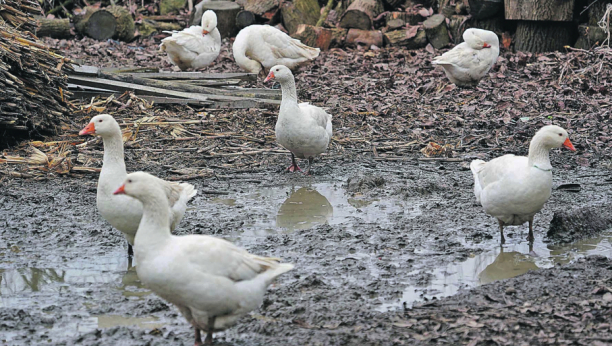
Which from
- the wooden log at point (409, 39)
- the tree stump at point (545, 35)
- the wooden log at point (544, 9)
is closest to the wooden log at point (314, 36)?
the wooden log at point (409, 39)

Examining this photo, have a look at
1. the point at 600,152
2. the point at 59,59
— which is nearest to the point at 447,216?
the point at 600,152

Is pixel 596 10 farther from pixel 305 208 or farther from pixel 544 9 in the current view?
pixel 305 208

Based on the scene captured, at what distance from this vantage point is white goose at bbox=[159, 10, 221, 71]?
45.7ft

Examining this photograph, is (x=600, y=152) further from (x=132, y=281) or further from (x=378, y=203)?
(x=132, y=281)

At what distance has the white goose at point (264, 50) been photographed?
45.3 feet

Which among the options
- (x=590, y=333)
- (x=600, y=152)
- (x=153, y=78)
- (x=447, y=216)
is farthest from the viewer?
(x=153, y=78)

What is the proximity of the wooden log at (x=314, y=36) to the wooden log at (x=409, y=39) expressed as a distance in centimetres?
143

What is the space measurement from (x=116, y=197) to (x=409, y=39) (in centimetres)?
1202

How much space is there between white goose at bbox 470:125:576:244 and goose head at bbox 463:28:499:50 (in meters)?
7.02

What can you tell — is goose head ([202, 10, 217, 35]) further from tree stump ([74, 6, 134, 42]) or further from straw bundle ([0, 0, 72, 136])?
tree stump ([74, 6, 134, 42])

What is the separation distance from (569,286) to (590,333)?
0.81 metres

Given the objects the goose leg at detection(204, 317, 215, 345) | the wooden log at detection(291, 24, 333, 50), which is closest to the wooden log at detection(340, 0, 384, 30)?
the wooden log at detection(291, 24, 333, 50)

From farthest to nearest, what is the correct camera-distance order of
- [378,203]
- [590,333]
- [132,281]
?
[378,203]
[132,281]
[590,333]

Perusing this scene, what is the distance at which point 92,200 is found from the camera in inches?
297
